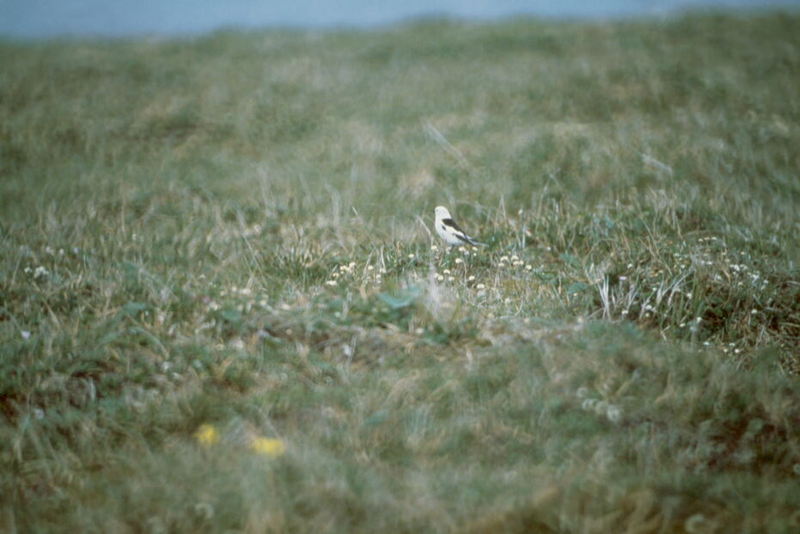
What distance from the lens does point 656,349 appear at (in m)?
3.66

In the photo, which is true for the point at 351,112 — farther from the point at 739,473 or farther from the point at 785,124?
the point at 739,473

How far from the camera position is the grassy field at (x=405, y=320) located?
282cm

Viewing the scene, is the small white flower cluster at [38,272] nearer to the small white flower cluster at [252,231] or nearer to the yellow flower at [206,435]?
the small white flower cluster at [252,231]

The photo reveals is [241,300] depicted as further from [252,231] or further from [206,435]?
[252,231]

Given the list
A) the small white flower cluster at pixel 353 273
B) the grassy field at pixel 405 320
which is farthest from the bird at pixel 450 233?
the small white flower cluster at pixel 353 273

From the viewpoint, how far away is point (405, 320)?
4.03 meters

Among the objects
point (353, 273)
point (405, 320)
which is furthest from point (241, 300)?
point (405, 320)

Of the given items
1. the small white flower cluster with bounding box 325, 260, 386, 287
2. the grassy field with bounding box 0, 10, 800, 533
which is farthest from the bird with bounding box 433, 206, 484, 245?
the small white flower cluster with bounding box 325, 260, 386, 287

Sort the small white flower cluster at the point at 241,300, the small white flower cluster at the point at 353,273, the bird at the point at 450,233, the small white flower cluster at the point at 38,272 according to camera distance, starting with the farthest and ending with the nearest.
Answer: the bird at the point at 450,233
the small white flower cluster at the point at 353,273
the small white flower cluster at the point at 38,272
the small white flower cluster at the point at 241,300

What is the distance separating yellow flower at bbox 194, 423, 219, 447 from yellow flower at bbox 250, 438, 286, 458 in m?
0.19

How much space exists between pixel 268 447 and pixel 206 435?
1.17 ft

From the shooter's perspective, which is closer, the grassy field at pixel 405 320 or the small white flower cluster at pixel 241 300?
the grassy field at pixel 405 320

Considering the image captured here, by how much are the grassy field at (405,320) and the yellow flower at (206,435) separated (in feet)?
0.10

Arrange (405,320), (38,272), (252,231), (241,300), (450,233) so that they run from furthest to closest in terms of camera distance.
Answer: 1. (252,231)
2. (450,233)
3. (38,272)
4. (241,300)
5. (405,320)
